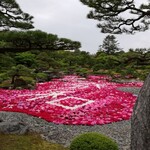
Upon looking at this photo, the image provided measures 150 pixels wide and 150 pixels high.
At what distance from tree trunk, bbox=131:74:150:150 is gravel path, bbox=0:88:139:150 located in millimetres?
5196

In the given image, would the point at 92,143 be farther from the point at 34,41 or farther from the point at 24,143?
the point at 34,41

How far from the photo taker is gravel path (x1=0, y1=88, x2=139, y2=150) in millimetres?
10070

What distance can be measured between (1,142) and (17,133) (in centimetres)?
88

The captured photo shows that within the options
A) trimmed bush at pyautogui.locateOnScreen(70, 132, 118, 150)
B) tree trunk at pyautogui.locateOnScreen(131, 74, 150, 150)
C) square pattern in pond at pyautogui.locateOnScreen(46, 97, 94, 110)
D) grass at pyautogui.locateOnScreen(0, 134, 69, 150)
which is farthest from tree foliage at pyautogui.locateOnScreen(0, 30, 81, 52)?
square pattern in pond at pyautogui.locateOnScreen(46, 97, 94, 110)

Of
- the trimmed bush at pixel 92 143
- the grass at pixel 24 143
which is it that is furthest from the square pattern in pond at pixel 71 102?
the trimmed bush at pixel 92 143

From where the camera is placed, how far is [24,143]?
8914 mm

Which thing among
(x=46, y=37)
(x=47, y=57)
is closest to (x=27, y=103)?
(x=46, y=37)

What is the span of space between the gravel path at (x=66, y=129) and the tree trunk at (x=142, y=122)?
5196mm

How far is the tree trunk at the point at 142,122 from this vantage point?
14.0ft

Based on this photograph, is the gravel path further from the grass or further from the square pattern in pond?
the square pattern in pond

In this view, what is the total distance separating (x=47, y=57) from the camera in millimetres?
36500

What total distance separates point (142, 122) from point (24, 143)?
532cm

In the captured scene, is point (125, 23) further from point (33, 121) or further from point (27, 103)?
point (33, 121)

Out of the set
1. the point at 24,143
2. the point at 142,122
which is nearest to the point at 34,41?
the point at 24,143
